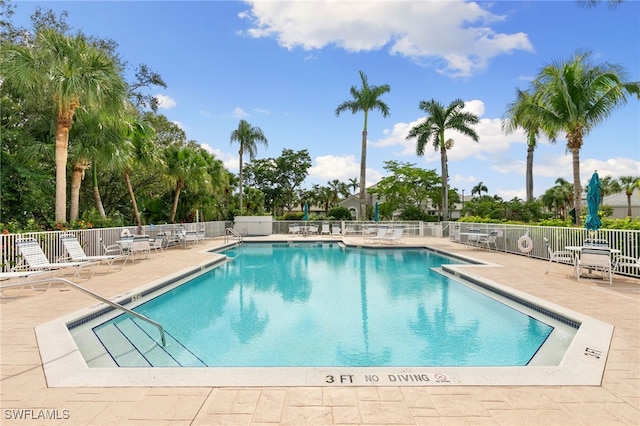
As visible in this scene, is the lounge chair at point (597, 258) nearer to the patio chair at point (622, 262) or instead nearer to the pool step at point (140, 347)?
the patio chair at point (622, 262)

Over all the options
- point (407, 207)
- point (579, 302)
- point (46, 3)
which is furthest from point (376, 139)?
point (579, 302)

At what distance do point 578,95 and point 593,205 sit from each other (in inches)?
229

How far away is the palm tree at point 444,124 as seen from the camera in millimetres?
26234

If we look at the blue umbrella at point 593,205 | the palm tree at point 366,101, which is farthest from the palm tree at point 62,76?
the palm tree at point 366,101

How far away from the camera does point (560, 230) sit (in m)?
10.6

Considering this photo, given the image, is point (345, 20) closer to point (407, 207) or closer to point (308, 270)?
point (308, 270)

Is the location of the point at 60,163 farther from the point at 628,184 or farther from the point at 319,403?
the point at 628,184

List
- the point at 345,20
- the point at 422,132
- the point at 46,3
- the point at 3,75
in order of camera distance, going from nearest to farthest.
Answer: the point at 3,75, the point at 345,20, the point at 46,3, the point at 422,132

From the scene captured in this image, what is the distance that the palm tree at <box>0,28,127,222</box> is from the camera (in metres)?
9.90

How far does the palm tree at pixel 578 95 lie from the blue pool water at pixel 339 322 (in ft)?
25.8

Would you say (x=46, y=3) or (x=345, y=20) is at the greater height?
(x=46, y=3)

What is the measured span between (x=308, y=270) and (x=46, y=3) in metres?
19.1

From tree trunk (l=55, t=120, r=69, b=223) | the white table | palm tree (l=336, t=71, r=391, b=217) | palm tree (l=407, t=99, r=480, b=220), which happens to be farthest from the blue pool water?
palm tree (l=336, t=71, r=391, b=217)

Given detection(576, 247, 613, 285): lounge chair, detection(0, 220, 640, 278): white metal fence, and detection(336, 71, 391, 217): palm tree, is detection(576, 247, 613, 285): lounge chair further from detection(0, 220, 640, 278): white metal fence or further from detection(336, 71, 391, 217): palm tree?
detection(336, 71, 391, 217): palm tree
